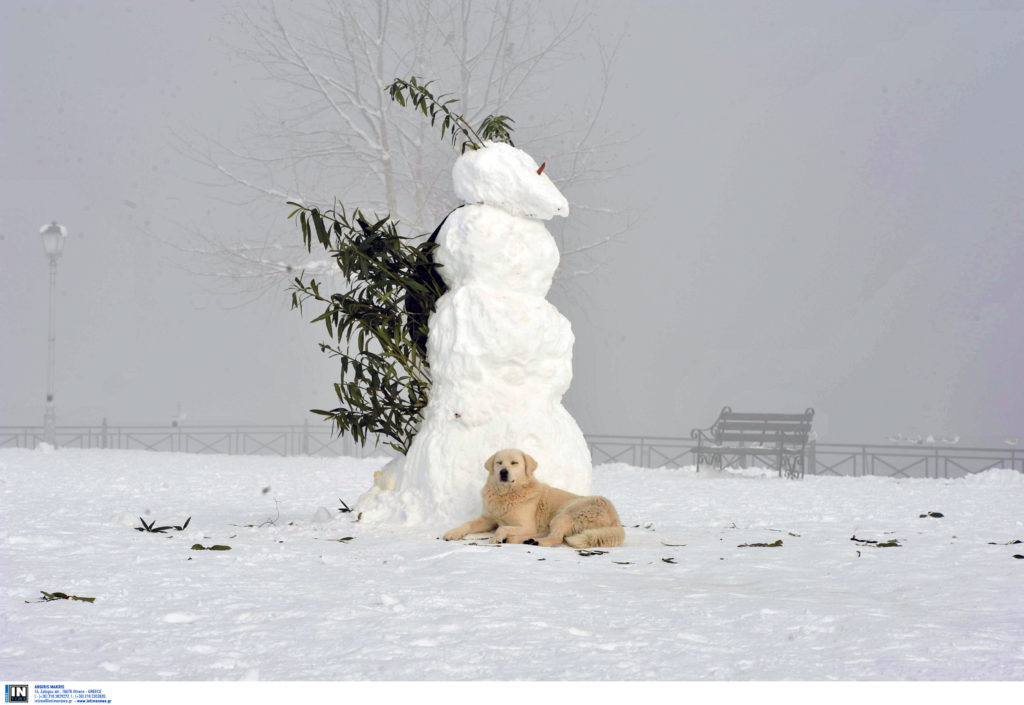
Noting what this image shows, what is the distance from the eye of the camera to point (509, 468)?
564 centimetres

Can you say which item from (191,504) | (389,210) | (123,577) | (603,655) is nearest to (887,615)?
(603,655)

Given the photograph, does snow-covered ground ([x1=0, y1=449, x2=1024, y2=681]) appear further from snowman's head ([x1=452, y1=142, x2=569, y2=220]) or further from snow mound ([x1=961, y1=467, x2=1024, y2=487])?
snow mound ([x1=961, y1=467, x2=1024, y2=487])

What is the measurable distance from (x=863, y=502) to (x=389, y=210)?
9.19 meters

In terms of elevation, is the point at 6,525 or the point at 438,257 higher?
the point at 438,257

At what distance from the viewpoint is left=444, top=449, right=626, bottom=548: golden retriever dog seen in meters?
5.58

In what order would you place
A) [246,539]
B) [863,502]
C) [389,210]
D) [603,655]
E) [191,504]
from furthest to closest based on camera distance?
[389,210] < [863,502] < [191,504] < [246,539] < [603,655]

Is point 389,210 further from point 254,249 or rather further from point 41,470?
point 41,470

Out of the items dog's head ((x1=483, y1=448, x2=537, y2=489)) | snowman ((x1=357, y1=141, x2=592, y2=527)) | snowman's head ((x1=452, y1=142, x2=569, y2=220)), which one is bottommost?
dog's head ((x1=483, y1=448, x2=537, y2=489))

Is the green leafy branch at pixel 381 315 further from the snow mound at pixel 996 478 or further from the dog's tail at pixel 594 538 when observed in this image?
the snow mound at pixel 996 478

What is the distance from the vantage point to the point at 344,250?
6691mm
